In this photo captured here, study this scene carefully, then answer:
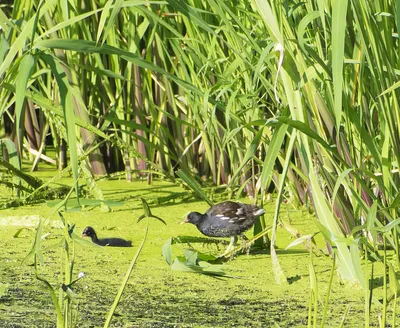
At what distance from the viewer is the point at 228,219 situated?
10.6ft

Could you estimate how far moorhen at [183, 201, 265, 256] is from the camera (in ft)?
10.6

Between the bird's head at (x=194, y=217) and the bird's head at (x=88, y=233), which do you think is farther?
the bird's head at (x=194, y=217)

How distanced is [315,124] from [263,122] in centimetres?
20

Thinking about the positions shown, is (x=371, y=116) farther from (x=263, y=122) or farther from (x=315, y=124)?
(x=263, y=122)

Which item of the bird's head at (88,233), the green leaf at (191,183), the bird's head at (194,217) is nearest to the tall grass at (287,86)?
the green leaf at (191,183)

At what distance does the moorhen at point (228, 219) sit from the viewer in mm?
3217

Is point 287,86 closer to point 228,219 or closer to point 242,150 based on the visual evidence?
point 242,150

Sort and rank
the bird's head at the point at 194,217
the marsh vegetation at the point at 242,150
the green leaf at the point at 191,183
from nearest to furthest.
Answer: the marsh vegetation at the point at 242,150
the green leaf at the point at 191,183
the bird's head at the point at 194,217

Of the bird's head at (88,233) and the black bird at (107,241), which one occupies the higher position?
the bird's head at (88,233)

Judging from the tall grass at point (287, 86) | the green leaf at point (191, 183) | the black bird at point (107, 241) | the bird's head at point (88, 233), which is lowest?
the black bird at point (107, 241)

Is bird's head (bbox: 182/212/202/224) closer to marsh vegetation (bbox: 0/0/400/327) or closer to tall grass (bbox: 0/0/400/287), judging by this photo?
marsh vegetation (bbox: 0/0/400/327)

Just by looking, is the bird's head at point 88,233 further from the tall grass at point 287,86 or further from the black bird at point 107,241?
the tall grass at point 287,86

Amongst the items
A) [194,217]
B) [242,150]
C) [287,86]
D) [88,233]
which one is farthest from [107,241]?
[287,86]

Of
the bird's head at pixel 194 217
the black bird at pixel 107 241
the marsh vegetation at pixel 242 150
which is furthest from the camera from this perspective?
the bird's head at pixel 194 217
